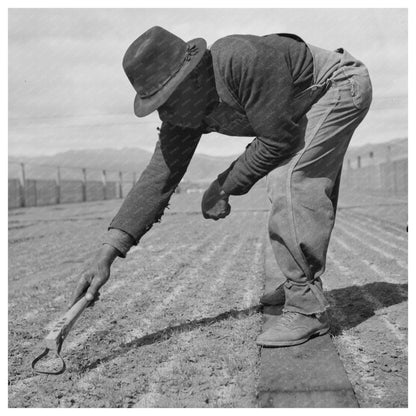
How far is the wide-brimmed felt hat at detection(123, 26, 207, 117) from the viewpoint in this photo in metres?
2.17

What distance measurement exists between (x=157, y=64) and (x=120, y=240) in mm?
898

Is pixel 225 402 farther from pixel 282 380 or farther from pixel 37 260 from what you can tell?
pixel 37 260

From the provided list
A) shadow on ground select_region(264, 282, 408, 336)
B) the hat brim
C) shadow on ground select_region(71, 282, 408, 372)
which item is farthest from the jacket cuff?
shadow on ground select_region(264, 282, 408, 336)

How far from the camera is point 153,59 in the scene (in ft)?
7.16

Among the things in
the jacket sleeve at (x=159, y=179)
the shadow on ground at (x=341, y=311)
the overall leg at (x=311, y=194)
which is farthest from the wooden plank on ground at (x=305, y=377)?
the jacket sleeve at (x=159, y=179)

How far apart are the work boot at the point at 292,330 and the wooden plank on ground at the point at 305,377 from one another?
1.2 inches

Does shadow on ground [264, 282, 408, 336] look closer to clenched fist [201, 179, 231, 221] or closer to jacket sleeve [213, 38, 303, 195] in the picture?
clenched fist [201, 179, 231, 221]

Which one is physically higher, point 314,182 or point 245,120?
point 245,120

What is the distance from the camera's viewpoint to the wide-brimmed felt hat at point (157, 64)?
2.17 meters

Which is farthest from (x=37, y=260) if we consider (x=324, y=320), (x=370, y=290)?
(x=324, y=320)

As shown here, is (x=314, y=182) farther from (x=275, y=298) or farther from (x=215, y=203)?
(x=275, y=298)

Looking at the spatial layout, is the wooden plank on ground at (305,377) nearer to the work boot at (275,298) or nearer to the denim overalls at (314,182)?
the denim overalls at (314,182)

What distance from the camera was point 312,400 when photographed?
6.30 feet

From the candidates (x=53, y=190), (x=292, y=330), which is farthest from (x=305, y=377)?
(x=53, y=190)
